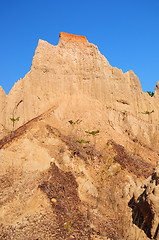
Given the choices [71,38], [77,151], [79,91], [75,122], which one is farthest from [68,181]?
[71,38]

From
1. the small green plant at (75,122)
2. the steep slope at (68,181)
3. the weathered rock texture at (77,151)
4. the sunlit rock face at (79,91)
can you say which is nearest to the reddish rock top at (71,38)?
the sunlit rock face at (79,91)

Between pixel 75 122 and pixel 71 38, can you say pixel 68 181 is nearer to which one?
pixel 75 122

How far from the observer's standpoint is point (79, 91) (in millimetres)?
28219

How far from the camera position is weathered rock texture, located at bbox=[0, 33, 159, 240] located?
13664mm

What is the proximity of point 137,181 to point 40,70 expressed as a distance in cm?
1627

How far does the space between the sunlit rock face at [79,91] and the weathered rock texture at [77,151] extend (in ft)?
0.37

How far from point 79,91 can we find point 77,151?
32.4ft

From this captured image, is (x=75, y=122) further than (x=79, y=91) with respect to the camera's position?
No

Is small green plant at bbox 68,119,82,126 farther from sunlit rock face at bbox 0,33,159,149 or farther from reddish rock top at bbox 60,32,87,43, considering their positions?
reddish rock top at bbox 60,32,87,43

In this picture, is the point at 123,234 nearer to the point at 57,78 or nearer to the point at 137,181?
the point at 137,181

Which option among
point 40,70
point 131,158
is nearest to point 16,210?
point 131,158

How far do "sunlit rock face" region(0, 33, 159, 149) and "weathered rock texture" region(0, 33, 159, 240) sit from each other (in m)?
0.11

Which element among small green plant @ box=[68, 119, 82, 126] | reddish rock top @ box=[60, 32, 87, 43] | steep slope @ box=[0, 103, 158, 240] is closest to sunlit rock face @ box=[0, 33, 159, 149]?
reddish rock top @ box=[60, 32, 87, 43]

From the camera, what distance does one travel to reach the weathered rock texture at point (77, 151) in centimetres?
1366
